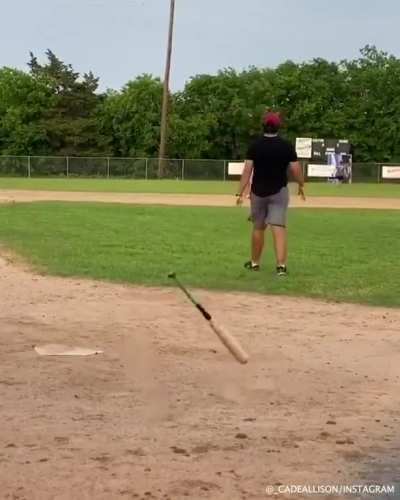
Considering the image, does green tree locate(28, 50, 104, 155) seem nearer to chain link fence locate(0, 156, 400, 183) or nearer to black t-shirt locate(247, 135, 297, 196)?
chain link fence locate(0, 156, 400, 183)

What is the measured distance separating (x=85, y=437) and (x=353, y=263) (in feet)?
24.5

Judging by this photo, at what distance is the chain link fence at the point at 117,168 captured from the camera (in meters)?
58.7

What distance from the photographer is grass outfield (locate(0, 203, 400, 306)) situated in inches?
359

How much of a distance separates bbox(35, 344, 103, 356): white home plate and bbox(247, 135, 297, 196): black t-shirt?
4548 mm

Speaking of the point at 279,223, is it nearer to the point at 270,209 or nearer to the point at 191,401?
the point at 270,209

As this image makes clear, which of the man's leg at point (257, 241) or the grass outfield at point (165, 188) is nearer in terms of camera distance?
the man's leg at point (257, 241)

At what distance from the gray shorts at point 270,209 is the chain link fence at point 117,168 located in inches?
1926

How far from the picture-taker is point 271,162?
9.82 meters

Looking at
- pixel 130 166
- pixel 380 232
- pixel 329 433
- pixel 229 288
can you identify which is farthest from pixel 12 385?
pixel 130 166

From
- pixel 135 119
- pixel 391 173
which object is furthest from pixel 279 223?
pixel 135 119

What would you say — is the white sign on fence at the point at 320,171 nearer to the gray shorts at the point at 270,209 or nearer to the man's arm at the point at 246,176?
the man's arm at the point at 246,176

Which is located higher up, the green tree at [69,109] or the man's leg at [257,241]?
the green tree at [69,109]

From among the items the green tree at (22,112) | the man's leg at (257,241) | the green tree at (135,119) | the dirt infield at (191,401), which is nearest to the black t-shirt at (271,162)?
the man's leg at (257,241)

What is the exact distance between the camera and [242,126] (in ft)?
227
